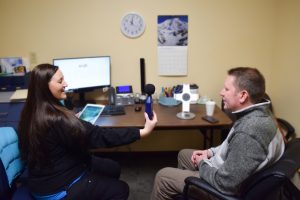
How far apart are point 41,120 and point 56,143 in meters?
0.15

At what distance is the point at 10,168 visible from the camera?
144 centimetres

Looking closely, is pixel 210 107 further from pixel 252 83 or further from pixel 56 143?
pixel 56 143

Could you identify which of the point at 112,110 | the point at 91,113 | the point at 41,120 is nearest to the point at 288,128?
the point at 112,110

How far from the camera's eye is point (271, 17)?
101 inches

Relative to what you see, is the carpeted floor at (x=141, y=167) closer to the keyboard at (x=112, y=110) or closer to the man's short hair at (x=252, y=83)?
the keyboard at (x=112, y=110)

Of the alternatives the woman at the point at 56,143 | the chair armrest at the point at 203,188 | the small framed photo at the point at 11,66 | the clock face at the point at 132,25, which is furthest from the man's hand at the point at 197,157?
the small framed photo at the point at 11,66

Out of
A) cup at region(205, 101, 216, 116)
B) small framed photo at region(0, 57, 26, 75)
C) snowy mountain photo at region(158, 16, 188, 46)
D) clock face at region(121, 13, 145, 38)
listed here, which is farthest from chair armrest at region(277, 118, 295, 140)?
small framed photo at region(0, 57, 26, 75)

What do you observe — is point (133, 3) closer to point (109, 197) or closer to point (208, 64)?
point (208, 64)

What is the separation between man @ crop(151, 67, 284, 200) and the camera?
124 centimetres

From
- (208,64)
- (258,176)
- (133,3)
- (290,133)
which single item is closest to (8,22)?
(133,3)

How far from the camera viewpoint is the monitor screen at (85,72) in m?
2.33

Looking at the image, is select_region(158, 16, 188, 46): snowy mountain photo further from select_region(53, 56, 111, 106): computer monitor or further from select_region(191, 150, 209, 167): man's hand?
select_region(191, 150, 209, 167): man's hand

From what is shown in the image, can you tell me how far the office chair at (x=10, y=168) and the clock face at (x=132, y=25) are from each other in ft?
4.78

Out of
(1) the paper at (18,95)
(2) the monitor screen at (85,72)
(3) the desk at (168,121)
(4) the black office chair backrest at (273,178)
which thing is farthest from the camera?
(2) the monitor screen at (85,72)
